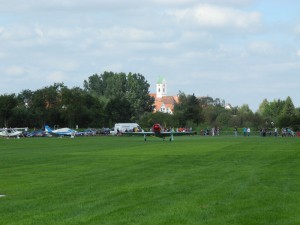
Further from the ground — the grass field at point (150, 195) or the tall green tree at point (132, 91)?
the tall green tree at point (132, 91)

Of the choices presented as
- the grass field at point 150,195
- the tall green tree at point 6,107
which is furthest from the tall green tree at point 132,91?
the grass field at point 150,195

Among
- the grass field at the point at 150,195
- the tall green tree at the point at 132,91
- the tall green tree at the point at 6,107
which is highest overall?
the tall green tree at the point at 132,91

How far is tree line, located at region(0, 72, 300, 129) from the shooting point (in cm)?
13225

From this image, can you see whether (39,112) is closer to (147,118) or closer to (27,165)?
(147,118)

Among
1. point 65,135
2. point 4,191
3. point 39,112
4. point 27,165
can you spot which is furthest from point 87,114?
point 4,191

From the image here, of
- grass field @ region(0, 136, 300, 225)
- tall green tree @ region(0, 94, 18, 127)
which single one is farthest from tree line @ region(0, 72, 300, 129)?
grass field @ region(0, 136, 300, 225)

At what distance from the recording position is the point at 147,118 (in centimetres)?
14425

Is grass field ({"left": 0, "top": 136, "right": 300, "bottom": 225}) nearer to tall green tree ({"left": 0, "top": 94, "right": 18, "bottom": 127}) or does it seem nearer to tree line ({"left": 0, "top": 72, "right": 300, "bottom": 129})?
tree line ({"left": 0, "top": 72, "right": 300, "bottom": 129})

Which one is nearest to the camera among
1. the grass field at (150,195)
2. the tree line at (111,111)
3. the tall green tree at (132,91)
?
the grass field at (150,195)

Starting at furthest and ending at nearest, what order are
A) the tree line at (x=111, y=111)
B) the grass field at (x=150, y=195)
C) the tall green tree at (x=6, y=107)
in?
the tree line at (x=111, y=111) → the tall green tree at (x=6, y=107) → the grass field at (x=150, y=195)

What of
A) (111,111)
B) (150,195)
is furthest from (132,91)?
(150,195)

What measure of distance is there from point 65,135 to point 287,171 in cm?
8418

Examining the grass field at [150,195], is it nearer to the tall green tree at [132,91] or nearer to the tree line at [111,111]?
the tree line at [111,111]

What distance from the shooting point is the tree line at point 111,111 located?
434ft
